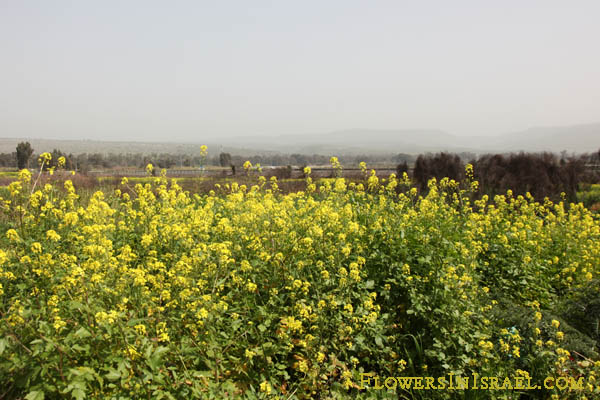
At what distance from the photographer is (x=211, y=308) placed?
2.67 meters

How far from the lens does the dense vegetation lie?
2344mm

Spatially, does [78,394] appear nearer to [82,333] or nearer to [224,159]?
[82,333]

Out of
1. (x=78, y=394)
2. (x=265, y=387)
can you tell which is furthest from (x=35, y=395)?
Result: (x=265, y=387)

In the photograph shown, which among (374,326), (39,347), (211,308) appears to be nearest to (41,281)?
(39,347)

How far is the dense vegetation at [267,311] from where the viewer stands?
2344 millimetres

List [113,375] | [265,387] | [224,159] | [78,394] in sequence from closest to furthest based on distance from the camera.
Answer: [78,394]
[113,375]
[265,387]
[224,159]

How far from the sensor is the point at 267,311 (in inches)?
129

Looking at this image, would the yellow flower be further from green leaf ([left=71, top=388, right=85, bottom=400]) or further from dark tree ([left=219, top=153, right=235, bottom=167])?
dark tree ([left=219, top=153, right=235, bottom=167])

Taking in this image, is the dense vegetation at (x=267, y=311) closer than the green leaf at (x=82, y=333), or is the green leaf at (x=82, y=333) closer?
the green leaf at (x=82, y=333)

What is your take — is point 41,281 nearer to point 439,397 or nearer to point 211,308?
point 211,308

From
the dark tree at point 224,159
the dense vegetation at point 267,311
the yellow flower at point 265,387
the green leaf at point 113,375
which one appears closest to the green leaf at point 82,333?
the dense vegetation at point 267,311

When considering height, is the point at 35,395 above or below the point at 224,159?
below

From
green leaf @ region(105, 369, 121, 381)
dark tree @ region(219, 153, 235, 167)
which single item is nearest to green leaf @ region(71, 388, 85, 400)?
green leaf @ region(105, 369, 121, 381)

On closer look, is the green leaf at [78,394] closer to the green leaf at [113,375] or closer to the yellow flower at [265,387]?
the green leaf at [113,375]
